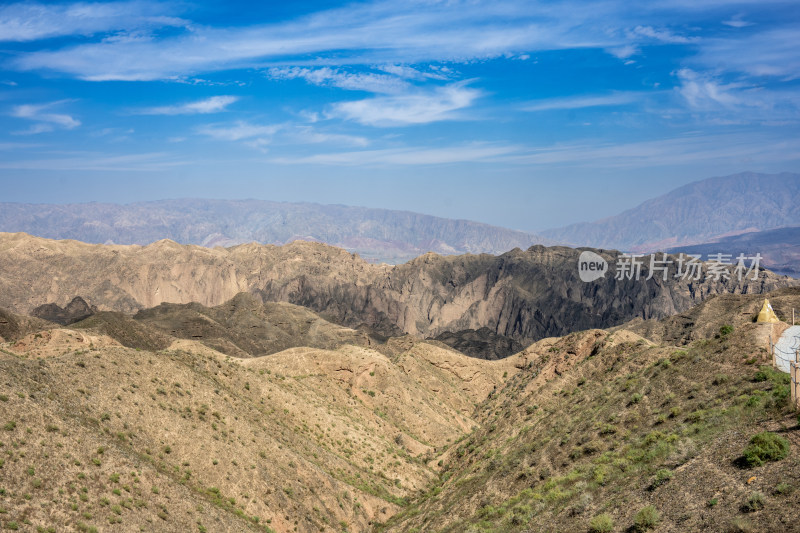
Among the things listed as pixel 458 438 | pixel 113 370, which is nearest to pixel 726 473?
pixel 113 370

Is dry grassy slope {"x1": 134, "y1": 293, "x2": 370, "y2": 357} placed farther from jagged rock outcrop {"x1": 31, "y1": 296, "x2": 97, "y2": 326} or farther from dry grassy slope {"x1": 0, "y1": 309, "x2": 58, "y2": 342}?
jagged rock outcrop {"x1": 31, "y1": 296, "x2": 97, "y2": 326}

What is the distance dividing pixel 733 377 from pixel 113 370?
109 ft

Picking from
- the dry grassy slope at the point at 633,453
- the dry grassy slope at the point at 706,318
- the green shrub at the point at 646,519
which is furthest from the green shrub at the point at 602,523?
the dry grassy slope at the point at 706,318

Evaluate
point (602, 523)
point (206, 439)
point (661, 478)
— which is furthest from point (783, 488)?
point (206, 439)

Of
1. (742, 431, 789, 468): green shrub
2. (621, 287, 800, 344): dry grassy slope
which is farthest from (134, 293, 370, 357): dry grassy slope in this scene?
(742, 431, 789, 468): green shrub

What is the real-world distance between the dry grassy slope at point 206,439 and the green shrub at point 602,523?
18.5 metres

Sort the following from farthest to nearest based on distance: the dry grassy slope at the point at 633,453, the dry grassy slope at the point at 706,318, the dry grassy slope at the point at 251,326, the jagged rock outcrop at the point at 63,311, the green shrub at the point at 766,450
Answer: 1. the jagged rock outcrop at the point at 63,311
2. the dry grassy slope at the point at 251,326
3. the dry grassy slope at the point at 706,318
4. the green shrub at the point at 766,450
5. the dry grassy slope at the point at 633,453

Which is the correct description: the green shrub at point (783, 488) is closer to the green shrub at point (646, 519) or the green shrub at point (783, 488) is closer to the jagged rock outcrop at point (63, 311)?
the green shrub at point (646, 519)

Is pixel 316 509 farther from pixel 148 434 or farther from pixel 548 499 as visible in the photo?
pixel 548 499

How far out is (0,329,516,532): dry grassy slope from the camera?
29094mm

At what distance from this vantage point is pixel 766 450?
2070 centimetres

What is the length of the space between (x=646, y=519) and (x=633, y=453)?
7251mm

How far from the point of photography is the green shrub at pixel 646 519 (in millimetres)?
20359

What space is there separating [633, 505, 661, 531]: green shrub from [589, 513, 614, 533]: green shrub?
1.00 meters
